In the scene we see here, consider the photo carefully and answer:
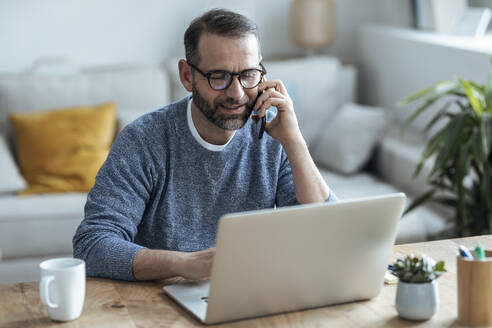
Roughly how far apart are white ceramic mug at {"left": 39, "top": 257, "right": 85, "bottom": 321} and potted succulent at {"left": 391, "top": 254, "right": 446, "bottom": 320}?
1.74 ft

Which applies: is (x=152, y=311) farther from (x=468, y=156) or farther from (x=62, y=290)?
(x=468, y=156)

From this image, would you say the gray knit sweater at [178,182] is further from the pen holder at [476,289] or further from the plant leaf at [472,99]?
the plant leaf at [472,99]

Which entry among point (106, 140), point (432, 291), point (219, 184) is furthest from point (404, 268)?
point (106, 140)

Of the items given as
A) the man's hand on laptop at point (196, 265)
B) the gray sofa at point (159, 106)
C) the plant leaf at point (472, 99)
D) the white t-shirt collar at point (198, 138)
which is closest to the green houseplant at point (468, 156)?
the plant leaf at point (472, 99)

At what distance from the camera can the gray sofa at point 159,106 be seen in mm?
2908

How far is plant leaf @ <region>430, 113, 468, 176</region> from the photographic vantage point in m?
2.51

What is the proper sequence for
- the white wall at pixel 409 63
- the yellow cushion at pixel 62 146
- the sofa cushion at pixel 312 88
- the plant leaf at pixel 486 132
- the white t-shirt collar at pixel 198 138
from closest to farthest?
the white t-shirt collar at pixel 198 138, the plant leaf at pixel 486 132, the white wall at pixel 409 63, the yellow cushion at pixel 62 146, the sofa cushion at pixel 312 88

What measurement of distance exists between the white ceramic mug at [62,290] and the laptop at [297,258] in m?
0.18

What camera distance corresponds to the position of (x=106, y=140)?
3.31m

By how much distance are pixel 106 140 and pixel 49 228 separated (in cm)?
57

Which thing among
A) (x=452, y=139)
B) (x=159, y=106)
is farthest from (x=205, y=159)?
(x=159, y=106)

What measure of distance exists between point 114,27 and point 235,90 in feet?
8.42

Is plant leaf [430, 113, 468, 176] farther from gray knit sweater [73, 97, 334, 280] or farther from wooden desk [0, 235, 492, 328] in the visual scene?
wooden desk [0, 235, 492, 328]

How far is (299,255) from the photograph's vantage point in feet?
3.76
